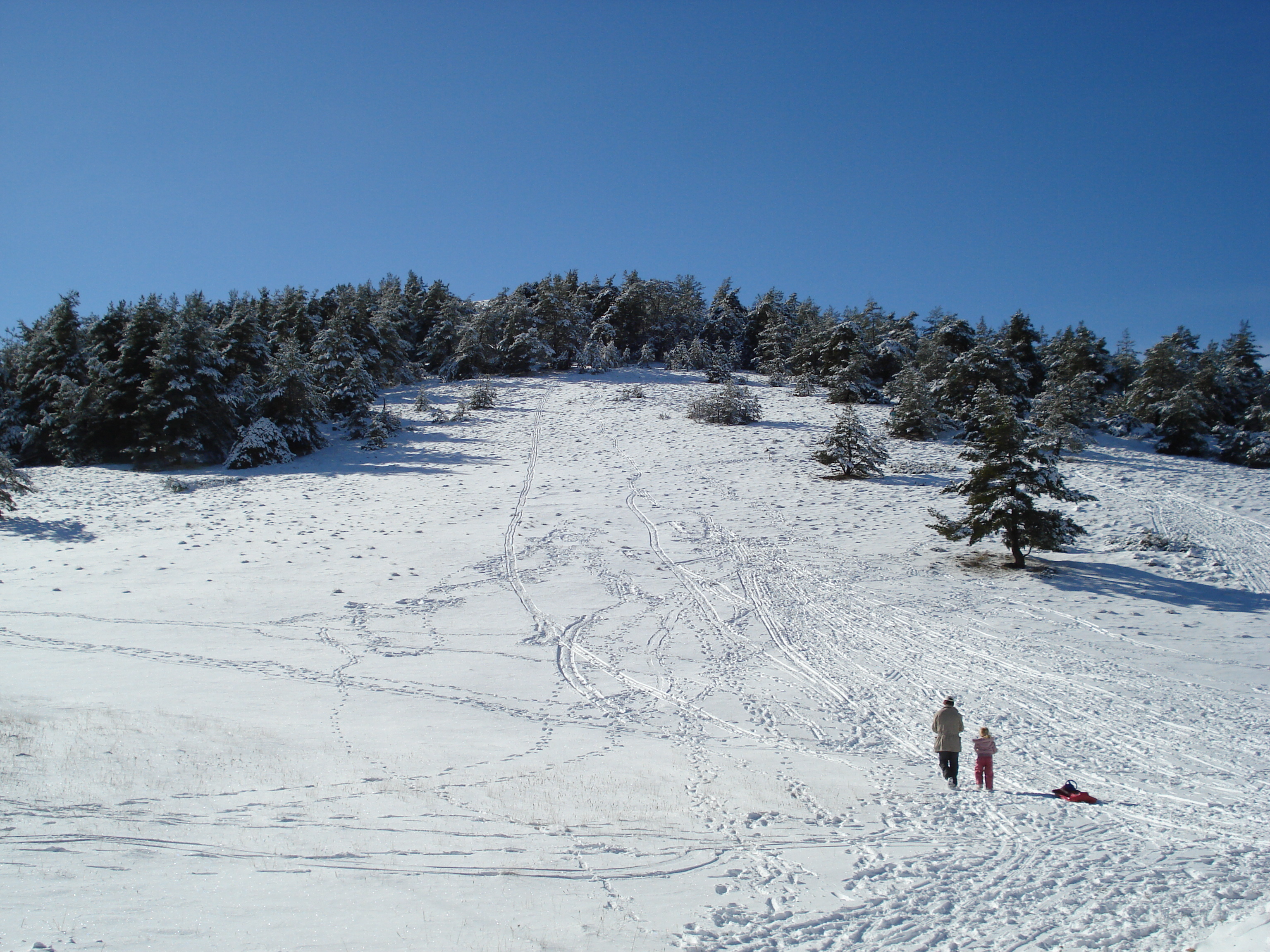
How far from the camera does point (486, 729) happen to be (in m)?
10.8

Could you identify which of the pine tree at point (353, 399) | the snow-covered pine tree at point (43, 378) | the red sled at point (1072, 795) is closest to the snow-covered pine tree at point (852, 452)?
the red sled at point (1072, 795)

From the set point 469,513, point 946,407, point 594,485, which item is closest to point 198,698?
point 469,513

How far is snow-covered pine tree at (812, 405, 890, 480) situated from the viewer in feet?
99.1

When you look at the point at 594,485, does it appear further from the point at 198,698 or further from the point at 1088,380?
the point at 1088,380

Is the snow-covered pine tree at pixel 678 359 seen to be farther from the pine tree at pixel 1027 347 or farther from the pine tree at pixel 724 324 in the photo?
the pine tree at pixel 1027 347

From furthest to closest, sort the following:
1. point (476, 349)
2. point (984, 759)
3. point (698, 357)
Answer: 1. point (698, 357)
2. point (476, 349)
3. point (984, 759)

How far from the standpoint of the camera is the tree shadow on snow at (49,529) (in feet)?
70.7

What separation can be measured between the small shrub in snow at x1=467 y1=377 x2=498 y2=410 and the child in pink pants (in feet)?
135

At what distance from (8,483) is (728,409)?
Result: 33.3 meters

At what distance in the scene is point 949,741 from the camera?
368 inches

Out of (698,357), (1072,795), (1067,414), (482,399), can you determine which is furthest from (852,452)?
(698,357)

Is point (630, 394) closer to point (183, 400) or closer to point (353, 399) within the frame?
point (353, 399)

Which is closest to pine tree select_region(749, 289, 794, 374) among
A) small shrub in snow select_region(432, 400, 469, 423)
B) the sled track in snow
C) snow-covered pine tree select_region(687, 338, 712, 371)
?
snow-covered pine tree select_region(687, 338, 712, 371)

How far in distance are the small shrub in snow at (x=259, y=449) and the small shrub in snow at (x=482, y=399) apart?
1426 centimetres
